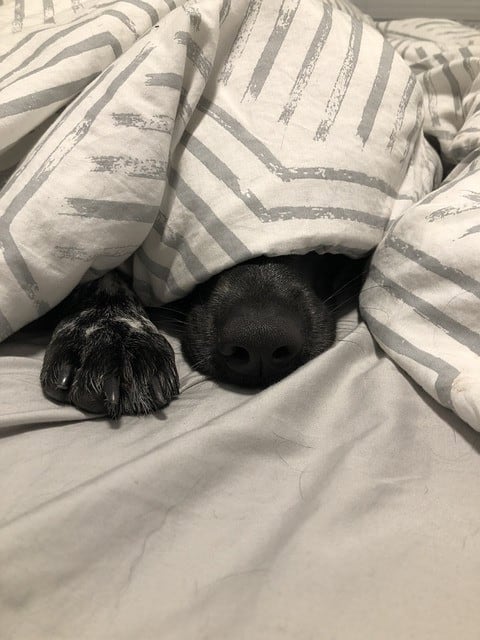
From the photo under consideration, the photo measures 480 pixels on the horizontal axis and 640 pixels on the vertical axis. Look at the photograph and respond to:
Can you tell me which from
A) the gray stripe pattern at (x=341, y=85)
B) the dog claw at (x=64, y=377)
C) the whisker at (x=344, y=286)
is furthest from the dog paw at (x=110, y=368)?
the gray stripe pattern at (x=341, y=85)

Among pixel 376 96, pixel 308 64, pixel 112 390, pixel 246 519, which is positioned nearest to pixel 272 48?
pixel 308 64

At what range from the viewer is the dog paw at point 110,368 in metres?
0.83

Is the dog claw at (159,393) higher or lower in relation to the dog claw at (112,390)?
lower

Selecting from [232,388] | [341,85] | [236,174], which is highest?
[341,85]

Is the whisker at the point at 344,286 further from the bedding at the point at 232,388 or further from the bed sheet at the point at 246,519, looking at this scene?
the bed sheet at the point at 246,519

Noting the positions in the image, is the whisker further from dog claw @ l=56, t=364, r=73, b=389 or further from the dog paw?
dog claw @ l=56, t=364, r=73, b=389

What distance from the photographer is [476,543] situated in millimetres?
625

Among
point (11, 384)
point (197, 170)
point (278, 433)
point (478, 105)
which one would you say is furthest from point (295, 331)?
point (478, 105)

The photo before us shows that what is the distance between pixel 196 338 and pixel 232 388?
0.13 meters

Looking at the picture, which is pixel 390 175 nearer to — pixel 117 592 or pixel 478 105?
pixel 478 105

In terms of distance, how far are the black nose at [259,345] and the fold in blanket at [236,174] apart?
0.11m

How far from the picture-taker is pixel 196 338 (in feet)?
3.34

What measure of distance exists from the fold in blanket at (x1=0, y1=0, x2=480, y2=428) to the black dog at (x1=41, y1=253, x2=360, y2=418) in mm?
61

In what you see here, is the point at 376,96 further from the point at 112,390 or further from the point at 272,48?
the point at 112,390
